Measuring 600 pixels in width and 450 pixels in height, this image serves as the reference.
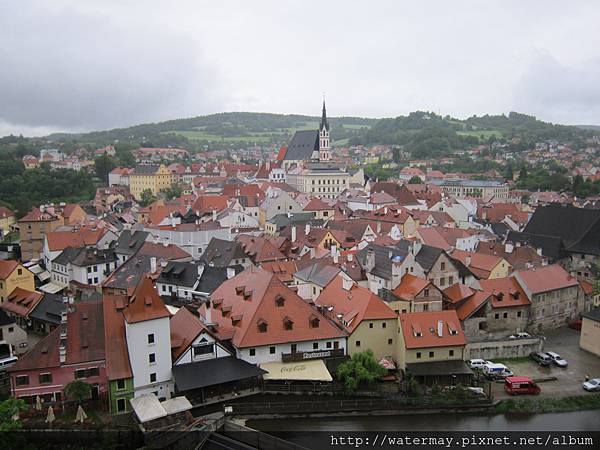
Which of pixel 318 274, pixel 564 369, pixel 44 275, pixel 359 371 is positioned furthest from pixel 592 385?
pixel 44 275

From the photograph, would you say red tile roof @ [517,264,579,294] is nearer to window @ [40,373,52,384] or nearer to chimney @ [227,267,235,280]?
chimney @ [227,267,235,280]

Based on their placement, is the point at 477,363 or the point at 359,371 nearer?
the point at 359,371

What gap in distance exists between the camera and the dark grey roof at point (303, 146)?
14100 cm

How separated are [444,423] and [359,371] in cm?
538

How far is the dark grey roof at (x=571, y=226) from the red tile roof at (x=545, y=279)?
59.1 ft

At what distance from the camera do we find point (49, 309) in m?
42.0

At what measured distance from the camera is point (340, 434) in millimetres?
28969

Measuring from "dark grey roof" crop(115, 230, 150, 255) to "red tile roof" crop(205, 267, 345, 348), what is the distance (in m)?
24.8

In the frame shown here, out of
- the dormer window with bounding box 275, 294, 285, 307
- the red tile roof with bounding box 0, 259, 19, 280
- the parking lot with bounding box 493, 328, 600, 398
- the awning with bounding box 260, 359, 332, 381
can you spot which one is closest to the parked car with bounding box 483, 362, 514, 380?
the parking lot with bounding box 493, 328, 600, 398

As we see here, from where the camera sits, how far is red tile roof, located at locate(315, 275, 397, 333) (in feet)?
114

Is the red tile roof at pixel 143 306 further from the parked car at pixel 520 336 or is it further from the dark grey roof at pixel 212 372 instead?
the parked car at pixel 520 336

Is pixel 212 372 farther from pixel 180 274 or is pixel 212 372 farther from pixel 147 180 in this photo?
pixel 147 180

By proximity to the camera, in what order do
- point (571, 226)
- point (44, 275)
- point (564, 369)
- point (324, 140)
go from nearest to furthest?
point (564, 369)
point (44, 275)
point (571, 226)
point (324, 140)

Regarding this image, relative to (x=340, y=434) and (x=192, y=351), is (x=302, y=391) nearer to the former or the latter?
(x=340, y=434)
